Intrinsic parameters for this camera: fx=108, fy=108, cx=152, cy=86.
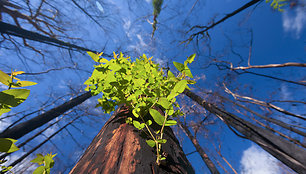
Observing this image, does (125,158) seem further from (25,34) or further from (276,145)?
(25,34)

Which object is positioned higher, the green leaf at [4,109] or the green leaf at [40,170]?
the green leaf at [4,109]

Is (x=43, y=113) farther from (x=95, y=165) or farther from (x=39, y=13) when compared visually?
(x=95, y=165)

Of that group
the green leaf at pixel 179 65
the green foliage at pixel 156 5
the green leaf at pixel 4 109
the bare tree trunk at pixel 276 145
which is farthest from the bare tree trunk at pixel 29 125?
the green foliage at pixel 156 5

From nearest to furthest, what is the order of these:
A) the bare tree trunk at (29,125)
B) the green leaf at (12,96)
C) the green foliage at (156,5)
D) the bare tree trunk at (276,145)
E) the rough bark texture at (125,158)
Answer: the green leaf at (12,96), the rough bark texture at (125,158), the bare tree trunk at (276,145), the bare tree trunk at (29,125), the green foliage at (156,5)

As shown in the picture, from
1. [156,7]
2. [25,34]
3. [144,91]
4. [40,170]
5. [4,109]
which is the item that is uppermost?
[25,34]

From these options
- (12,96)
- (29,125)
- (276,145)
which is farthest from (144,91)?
(29,125)

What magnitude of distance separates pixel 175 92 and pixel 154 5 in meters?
5.17

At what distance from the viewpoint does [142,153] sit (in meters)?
0.67

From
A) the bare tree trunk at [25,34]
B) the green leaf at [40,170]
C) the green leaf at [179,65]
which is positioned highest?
the bare tree trunk at [25,34]

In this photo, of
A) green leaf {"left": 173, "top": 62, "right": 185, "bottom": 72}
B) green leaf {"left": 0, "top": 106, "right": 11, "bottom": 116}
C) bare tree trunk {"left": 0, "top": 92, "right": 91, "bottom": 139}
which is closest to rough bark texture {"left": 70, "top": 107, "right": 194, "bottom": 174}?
green leaf {"left": 0, "top": 106, "right": 11, "bottom": 116}

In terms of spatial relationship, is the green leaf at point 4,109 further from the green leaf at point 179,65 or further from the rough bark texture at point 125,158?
the green leaf at point 179,65

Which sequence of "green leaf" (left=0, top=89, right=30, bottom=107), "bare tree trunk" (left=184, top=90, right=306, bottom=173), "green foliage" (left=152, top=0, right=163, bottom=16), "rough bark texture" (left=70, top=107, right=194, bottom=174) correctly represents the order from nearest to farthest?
"green leaf" (left=0, top=89, right=30, bottom=107)
"rough bark texture" (left=70, top=107, right=194, bottom=174)
"bare tree trunk" (left=184, top=90, right=306, bottom=173)
"green foliage" (left=152, top=0, right=163, bottom=16)

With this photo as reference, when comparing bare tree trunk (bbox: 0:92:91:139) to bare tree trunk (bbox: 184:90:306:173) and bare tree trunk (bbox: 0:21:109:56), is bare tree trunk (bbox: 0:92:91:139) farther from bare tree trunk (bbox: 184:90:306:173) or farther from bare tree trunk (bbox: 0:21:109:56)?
bare tree trunk (bbox: 184:90:306:173)

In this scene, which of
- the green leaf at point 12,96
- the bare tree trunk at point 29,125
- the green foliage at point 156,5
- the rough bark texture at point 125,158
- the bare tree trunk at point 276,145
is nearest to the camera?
the green leaf at point 12,96
